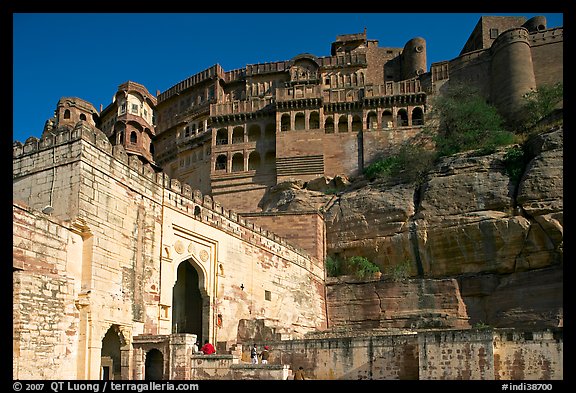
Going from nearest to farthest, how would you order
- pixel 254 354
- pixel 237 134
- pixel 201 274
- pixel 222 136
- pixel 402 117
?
1. pixel 254 354
2. pixel 201 274
3. pixel 402 117
4. pixel 237 134
5. pixel 222 136

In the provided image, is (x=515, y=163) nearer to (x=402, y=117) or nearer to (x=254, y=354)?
(x=402, y=117)

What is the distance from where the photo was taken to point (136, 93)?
172 feet

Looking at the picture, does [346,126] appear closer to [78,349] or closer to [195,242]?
[195,242]

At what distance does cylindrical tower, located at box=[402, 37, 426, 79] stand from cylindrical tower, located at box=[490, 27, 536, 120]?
19.3 ft

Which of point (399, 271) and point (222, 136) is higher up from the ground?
point (222, 136)

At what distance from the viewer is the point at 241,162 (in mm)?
44781

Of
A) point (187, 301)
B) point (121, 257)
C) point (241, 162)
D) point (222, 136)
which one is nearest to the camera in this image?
point (121, 257)

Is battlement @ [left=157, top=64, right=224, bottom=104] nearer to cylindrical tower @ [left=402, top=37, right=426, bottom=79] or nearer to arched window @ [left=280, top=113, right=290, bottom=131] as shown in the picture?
arched window @ [left=280, top=113, right=290, bottom=131]

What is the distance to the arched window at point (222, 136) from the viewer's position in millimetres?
45125

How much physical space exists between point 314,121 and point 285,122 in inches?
79.1

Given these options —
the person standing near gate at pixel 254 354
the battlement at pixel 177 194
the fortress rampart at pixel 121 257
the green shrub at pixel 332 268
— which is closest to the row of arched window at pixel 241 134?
the green shrub at pixel 332 268

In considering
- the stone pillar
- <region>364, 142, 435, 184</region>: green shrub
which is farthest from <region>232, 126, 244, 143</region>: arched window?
the stone pillar

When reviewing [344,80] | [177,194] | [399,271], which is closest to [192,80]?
[344,80]

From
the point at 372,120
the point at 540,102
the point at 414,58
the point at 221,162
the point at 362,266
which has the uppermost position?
the point at 414,58
